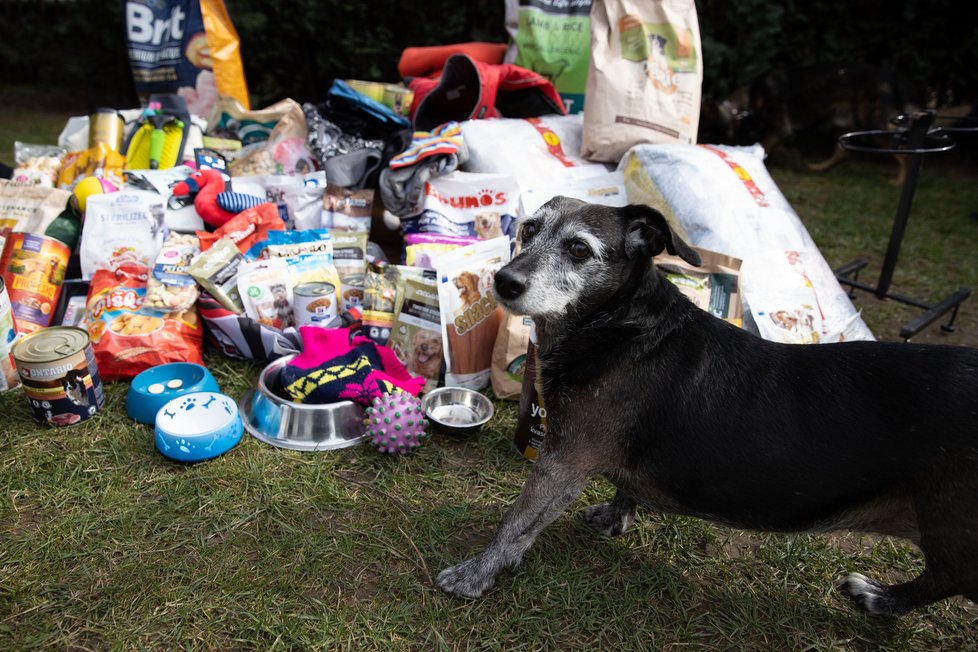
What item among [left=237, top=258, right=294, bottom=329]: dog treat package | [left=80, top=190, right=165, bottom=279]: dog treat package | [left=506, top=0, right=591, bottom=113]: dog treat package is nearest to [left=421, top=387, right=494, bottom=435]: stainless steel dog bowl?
[left=237, top=258, right=294, bottom=329]: dog treat package

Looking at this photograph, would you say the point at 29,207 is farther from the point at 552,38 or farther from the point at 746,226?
the point at 746,226

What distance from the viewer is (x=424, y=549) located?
7.52ft

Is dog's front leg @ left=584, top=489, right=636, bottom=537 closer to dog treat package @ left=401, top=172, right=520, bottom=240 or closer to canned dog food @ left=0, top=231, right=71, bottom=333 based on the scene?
dog treat package @ left=401, top=172, right=520, bottom=240

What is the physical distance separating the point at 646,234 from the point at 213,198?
274 cm

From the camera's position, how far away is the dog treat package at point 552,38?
191 inches

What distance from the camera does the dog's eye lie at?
2055mm

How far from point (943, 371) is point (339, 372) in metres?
2.17

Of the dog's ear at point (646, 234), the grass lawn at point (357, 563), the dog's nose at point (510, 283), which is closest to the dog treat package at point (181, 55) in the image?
Answer: the grass lawn at point (357, 563)

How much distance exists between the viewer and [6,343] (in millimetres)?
2865

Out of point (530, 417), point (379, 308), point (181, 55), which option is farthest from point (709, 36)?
point (530, 417)

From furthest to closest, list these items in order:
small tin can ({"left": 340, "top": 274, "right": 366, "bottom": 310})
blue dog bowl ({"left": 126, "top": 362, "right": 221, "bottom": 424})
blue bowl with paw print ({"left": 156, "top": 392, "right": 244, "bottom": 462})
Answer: small tin can ({"left": 340, "top": 274, "right": 366, "bottom": 310}) → blue dog bowl ({"left": 126, "top": 362, "right": 221, "bottom": 424}) → blue bowl with paw print ({"left": 156, "top": 392, "right": 244, "bottom": 462})

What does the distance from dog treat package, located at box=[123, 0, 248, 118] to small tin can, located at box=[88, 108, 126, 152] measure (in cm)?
92

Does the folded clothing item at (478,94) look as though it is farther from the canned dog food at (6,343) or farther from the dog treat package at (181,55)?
the canned dog food at (6,343)

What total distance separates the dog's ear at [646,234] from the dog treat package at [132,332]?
2247 mm
